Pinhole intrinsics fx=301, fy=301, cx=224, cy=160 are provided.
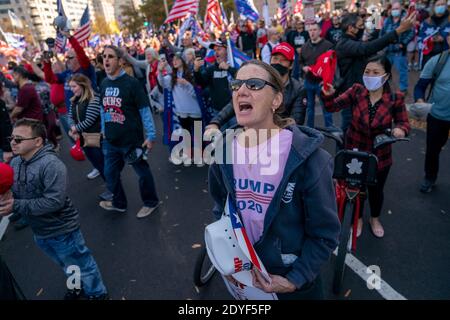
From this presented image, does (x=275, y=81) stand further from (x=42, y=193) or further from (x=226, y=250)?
(x=42, y=193)

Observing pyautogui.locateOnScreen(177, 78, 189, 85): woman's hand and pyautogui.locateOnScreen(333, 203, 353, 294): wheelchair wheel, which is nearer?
pyautogui.locateOnScreen(333, 203, 353, 294): wheelchair wheel

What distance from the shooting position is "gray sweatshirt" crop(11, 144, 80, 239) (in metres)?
2.49

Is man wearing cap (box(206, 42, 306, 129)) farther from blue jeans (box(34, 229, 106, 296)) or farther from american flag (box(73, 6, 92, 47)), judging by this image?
american flag (box(73, 6, 92, 47))

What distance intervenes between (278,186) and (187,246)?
8.33ft

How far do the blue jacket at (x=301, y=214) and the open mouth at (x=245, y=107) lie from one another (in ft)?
0.89

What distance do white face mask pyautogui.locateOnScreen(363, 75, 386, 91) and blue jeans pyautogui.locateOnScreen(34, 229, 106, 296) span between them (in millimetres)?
3266

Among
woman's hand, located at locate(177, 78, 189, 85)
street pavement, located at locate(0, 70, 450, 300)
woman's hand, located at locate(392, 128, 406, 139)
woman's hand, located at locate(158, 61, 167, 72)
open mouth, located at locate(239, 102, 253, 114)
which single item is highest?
woman's hand, located at locate(158, 61, 167, 72)

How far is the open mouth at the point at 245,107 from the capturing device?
5.78 feet

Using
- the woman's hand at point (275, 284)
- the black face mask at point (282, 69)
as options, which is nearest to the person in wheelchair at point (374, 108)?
the black face mask at point (282, 69)

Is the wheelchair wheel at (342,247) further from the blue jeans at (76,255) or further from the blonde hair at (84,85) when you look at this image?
the blonde hair at (84,85)

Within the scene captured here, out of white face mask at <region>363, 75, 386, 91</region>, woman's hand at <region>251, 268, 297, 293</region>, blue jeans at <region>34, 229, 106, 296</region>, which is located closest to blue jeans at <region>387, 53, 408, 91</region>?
white face mask at <region>363, 75, 386, 91</region>

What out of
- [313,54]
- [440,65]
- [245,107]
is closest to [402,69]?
[313,54]
